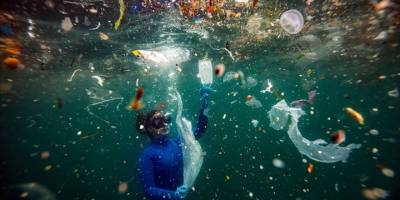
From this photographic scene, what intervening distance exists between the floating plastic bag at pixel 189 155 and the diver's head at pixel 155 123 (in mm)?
454

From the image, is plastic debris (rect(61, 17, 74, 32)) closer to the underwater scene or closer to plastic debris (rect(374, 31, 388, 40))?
the underwater scene

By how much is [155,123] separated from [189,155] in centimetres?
152

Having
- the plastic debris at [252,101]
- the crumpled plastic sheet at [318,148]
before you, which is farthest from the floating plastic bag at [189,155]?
the crumpled plastic sheet at [318,148]

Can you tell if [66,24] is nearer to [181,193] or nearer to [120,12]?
[120,12]

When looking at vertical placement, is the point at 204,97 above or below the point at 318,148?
above

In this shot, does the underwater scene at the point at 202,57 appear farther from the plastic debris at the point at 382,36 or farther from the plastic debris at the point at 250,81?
the plastic debris at the point at 250,81

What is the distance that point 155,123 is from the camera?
7.67 meters

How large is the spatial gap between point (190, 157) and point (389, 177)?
25.1 meters

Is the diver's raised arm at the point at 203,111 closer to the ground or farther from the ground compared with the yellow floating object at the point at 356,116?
closer to the ground

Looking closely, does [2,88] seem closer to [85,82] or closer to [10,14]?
[85,82]

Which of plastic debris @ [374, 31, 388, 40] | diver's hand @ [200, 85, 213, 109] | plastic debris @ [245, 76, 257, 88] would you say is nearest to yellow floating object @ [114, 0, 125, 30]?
diver's hand @ [200, 85, 213, 109]

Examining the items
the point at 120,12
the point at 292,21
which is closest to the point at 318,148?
the point at 292,21

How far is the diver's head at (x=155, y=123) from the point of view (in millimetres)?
7585

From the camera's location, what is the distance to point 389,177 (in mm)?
23031
